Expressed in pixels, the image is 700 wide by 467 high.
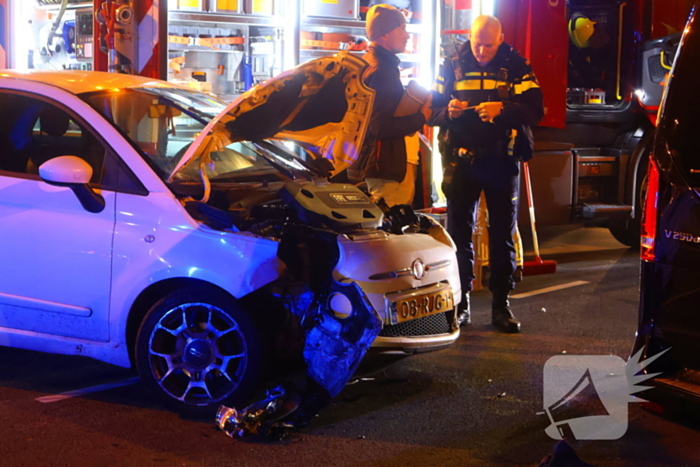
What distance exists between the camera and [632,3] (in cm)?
923

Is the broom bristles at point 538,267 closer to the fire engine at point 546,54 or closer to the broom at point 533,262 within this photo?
the broom at point 533,262

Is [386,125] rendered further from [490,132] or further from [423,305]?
[423,305]

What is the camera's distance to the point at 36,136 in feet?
15.5

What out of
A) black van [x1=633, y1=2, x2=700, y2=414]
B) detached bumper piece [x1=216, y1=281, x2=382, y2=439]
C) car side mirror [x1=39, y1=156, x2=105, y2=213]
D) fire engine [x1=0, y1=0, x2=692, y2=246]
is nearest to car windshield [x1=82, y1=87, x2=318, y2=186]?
car side mirror [x1=39, y1=156, x2=105, y2=213]

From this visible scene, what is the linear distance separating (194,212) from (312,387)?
1005 mm

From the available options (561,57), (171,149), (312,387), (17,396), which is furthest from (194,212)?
(561,57)

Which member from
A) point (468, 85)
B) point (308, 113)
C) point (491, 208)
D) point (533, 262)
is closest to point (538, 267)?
point (533, 262)

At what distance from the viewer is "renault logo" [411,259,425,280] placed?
4188 mm

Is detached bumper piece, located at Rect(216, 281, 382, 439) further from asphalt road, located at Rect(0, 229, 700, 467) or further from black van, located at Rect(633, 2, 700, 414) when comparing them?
black van, located at Rect(633, 2, 700, 414)

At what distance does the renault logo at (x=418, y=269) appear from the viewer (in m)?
4.19

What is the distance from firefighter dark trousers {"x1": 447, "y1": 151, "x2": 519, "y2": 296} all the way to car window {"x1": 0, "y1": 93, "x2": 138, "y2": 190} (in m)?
2.56

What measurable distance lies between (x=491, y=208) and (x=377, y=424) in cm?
228

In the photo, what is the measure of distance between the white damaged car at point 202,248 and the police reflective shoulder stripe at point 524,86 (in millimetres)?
1527

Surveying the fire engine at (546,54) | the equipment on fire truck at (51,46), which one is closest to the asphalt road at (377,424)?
the fire engine at (546,54)
